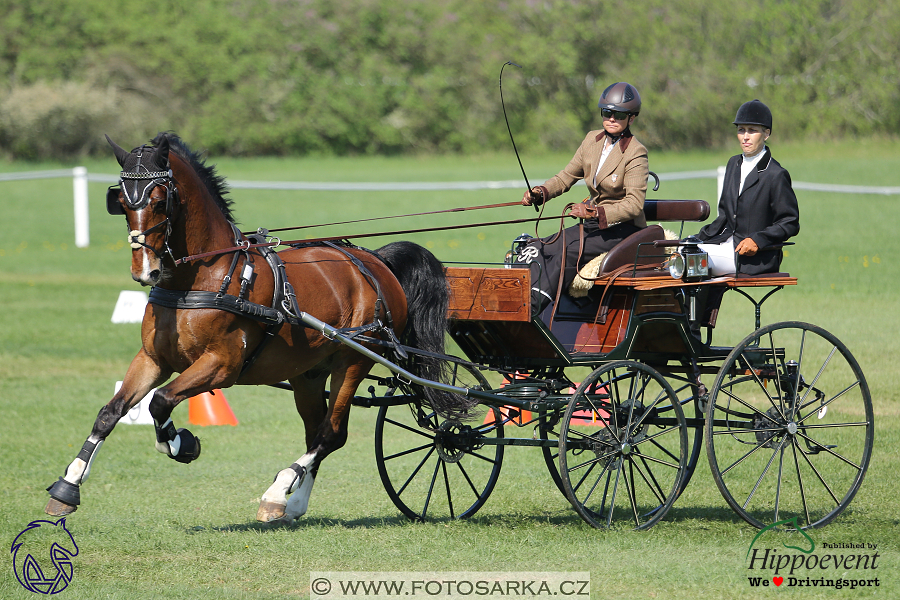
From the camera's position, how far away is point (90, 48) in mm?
40062

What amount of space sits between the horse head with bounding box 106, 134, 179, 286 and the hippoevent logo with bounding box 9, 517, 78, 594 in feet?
4.78

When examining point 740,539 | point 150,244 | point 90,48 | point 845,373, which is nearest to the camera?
point 150,244

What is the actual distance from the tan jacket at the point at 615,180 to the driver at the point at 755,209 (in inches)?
18.1

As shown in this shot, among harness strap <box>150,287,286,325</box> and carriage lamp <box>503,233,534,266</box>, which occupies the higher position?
carriage lamp <box>503,233,534,266</box>

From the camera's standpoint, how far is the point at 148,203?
5375 millimetres

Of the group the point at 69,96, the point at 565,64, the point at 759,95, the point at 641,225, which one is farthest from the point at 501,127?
the point at 641,225

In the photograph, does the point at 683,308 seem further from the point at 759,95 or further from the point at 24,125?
the point at 24,125

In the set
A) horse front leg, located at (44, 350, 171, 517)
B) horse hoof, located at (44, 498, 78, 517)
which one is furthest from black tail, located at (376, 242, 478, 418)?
horse hoof, located at (44, 498, 78, 517)

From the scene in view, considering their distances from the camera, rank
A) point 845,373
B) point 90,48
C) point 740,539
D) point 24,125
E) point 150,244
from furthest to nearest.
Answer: point 90,48 < point 24,125 < point 845,373 < point 740,539 < point 150,244

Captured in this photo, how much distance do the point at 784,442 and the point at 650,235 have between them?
4.49ft

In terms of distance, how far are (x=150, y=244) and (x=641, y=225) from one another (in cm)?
276

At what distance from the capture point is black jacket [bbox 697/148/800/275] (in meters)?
6.29

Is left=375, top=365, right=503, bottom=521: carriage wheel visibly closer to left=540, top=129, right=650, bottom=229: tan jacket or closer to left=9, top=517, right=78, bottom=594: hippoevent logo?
left=540, top=129, right=650, bottom=229: tan jacket

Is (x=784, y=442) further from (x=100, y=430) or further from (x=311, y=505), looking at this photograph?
(x=100, y=430)
